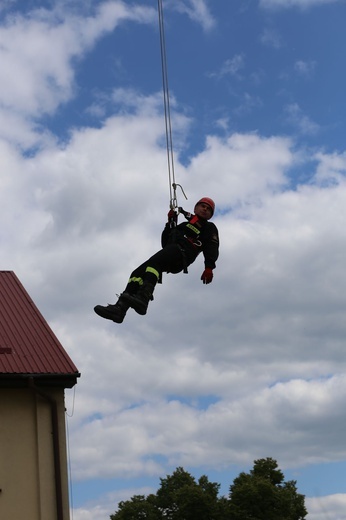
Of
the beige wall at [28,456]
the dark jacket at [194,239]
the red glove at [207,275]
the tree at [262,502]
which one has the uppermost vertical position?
the tree at [262,502]

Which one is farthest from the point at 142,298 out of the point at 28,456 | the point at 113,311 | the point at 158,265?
the point at 28,456

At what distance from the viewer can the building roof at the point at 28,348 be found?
13312 mm

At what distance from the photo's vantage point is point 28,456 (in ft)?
42.8

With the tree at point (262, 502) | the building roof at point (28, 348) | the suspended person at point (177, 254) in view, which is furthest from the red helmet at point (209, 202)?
the tree at point (262, 502)

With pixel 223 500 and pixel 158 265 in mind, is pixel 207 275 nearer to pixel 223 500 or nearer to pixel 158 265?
pixel 158 265

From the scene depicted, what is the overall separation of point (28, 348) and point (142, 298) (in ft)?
17.5

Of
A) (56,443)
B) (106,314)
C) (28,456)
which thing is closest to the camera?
(106,314)

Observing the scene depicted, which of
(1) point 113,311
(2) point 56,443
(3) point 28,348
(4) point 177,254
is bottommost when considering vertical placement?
(2) point 56,443

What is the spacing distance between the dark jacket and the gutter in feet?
14.8

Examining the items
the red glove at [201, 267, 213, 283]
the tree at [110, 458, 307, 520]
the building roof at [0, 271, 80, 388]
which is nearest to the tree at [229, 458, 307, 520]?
the tree at [110, 458, 307, 520]

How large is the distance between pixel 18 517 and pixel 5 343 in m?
3.28

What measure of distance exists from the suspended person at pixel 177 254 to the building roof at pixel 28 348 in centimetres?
418

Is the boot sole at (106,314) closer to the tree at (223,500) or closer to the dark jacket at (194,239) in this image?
the dark jacket at (194,239)

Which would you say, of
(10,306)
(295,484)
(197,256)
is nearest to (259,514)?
(295,484)
